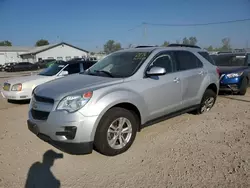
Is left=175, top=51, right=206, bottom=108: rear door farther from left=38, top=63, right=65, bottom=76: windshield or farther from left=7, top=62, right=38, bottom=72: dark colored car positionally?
left=7, top=62, right=38, bottom=72: dark colored car

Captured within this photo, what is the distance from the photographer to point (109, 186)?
109 inches

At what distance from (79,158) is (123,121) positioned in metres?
0.93

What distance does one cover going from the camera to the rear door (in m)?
4.65

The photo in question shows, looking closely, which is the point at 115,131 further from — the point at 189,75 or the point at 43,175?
the point at 189,75

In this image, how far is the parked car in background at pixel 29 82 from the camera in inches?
279

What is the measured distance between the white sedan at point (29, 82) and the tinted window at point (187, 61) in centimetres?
432

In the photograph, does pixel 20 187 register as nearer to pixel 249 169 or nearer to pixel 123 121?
pixel 123 121

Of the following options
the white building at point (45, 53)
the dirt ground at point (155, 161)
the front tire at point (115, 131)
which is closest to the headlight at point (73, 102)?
the front tire at point (115, 131)

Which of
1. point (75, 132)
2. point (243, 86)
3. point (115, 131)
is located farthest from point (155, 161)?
point (243, 86)

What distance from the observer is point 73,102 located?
3168mm

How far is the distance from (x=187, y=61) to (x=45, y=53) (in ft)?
159

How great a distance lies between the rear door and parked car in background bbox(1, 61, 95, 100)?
170 inches

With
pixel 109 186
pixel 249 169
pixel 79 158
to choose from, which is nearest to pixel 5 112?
pixel 79 158

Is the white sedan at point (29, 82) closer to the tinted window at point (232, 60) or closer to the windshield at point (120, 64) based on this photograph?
the windshield at point (120, 64)
